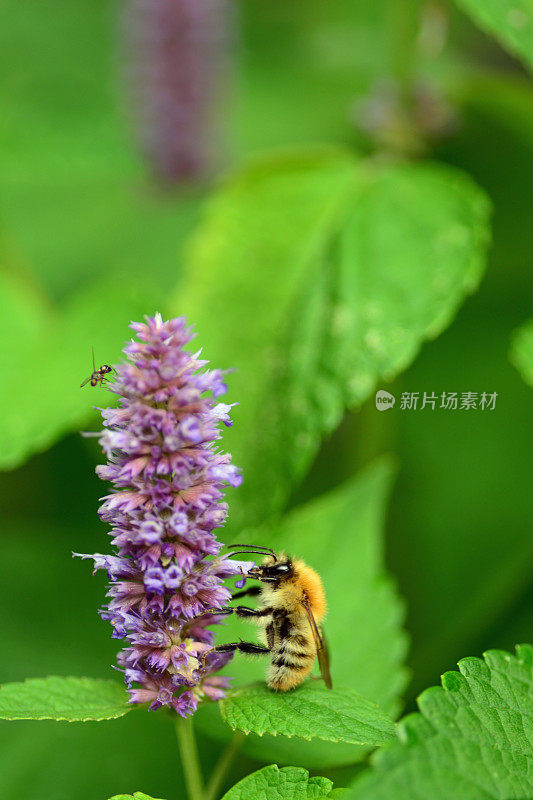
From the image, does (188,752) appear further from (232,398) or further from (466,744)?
(232,398)

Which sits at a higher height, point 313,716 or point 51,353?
point 51,353

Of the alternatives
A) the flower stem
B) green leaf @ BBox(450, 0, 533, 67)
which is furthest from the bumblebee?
green leaf @ BBox(450, 0, 533, 67)

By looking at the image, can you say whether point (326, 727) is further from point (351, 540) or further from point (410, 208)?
point (410, 208)

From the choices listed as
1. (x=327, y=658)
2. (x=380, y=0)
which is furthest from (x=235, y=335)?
(x=380, y=0)

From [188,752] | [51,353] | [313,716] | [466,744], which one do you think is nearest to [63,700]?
[188,752]

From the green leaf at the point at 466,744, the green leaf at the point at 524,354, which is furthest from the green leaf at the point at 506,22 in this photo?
the green leaf at the point at 466,744

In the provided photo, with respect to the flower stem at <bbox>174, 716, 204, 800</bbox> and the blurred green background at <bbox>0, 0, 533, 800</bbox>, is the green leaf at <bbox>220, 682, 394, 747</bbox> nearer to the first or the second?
the flower stem at <bbox>174, 716, 204, 800</bbox>

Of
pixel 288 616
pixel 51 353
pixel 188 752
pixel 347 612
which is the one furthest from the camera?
pixel 51 353
